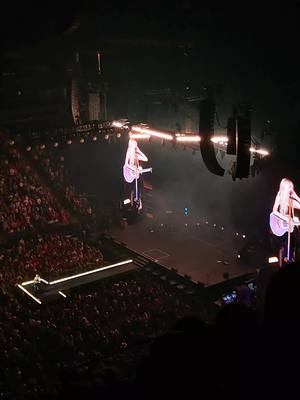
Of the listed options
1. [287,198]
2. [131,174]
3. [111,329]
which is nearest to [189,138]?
[131,174]

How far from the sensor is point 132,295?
647 inches

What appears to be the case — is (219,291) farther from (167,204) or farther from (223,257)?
(167,204)

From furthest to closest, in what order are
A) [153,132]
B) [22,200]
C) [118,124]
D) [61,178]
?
1. [61,178]
2. [153,132]
3. [22,200]
4. [118,124]

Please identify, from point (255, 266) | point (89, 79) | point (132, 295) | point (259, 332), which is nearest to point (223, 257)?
point (255, 266)

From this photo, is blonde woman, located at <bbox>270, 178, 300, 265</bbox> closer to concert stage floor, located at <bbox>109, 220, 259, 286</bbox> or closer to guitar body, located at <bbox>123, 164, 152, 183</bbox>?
concert stage floor, located at <bbox>109, 220, 259, 286</bbox>

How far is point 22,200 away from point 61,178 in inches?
142

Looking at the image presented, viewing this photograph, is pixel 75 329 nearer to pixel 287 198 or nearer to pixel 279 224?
pixel 279 224

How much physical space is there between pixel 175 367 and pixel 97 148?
81.5ft

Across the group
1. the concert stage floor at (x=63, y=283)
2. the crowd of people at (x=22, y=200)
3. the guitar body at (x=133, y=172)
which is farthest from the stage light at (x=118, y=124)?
the concert stage floor at (x=63, y=283)

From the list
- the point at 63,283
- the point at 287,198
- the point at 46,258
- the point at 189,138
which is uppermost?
the point at 189,138

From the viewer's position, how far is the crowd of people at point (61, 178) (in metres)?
24.1

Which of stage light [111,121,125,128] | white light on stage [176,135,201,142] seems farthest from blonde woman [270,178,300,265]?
stage light [111,121,125,128]

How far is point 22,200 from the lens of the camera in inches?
859

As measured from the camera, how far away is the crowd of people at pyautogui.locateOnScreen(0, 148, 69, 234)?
69.7ft
